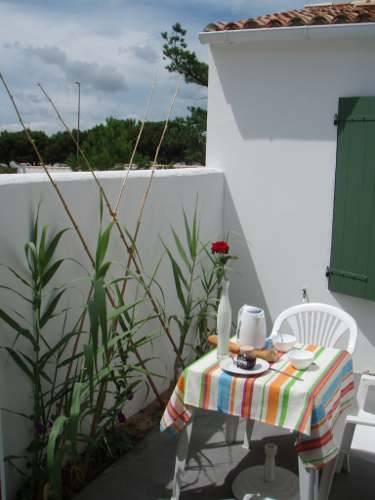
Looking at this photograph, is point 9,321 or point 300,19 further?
point 300,19

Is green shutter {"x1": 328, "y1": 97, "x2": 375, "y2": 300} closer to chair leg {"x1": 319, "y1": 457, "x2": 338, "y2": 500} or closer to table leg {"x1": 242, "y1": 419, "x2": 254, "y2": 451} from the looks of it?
table leg {"x1": 242, "y1": 419, "x2": 254, "y2": 451}

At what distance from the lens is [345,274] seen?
14.0ft

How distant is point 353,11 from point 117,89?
2.05 metres

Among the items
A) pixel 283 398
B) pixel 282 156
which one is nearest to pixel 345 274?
pixel 282 156

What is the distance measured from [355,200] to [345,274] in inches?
22.7

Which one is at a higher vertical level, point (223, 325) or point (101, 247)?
point (101, 247)

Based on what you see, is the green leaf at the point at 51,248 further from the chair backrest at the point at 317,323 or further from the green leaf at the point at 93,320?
the chair backrest at the point at 317,323

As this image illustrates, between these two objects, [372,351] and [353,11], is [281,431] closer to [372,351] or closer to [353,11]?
[372,351]

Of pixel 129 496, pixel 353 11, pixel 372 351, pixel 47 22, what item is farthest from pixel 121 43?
pixel 129 496

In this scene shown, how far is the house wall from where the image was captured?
4242mm

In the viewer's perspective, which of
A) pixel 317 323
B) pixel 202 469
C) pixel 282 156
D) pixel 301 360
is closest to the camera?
pixel 301 360

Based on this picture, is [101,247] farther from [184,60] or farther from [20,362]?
[184,60]

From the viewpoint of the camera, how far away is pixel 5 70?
2.77m

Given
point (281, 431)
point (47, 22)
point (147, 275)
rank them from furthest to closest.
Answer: point (47, 22)
point (147, 275)
point (281, 431)
